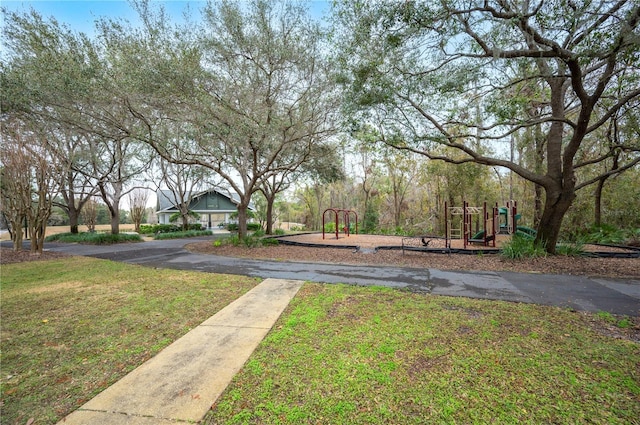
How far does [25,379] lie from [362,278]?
5.13 metres

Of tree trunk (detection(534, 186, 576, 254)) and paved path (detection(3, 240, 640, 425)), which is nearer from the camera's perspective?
paved path (detection(3, 240, 640, 425))

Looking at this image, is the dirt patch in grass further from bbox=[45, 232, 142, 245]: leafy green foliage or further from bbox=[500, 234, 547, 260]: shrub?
bbox=[500, 234, 547, 260]: shrub

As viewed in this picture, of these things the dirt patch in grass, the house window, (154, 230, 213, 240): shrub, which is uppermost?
the house window

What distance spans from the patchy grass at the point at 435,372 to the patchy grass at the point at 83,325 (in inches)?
49.9

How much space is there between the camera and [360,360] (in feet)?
8.68

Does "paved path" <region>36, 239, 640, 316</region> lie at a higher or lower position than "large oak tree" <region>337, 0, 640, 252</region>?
lower

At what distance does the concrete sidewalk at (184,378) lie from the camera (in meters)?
1.97

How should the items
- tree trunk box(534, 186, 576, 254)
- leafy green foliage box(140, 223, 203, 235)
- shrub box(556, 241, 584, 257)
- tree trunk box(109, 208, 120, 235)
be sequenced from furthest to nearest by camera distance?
leafy green foliage box(140, 223, 203, 235), tree trunk box(109, 208, 120, 235), shrub box(556, 241, 584, 257), tree trunk box(534, 186, 576, 254)

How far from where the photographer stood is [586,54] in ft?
15.5

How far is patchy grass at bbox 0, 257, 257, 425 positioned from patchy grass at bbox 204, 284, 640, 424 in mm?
1267

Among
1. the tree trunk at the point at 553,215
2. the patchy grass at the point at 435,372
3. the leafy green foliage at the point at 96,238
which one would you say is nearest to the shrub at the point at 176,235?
the leafy green foliage at the point at 96,238

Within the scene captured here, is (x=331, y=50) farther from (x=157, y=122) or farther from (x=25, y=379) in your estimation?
(x=25, y=379)

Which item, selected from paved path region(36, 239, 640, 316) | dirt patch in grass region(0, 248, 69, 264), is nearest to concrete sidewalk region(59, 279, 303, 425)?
paved path region(36, 239, 640, 316)

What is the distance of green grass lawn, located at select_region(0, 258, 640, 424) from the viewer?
202 cm
